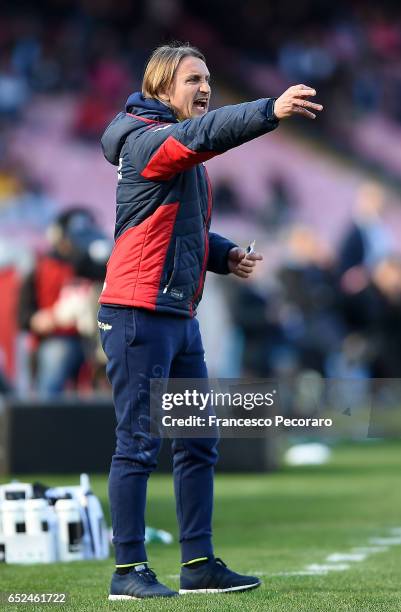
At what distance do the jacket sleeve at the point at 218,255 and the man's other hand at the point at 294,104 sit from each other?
101 centimetres

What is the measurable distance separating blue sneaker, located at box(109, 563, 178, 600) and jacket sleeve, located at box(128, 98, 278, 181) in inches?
52.9

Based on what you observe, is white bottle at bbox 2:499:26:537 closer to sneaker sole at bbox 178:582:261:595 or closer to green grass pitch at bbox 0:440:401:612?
green grass pitch at bbox 0:440:401:612

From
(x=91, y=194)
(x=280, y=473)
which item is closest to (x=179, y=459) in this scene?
(x=280, y=473)

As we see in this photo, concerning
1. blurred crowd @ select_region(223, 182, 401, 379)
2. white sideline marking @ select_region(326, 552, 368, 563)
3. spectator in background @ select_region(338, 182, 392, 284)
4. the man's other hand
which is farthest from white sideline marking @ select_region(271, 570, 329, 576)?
spectator in background @ select_region(338, 182, 392, 284)

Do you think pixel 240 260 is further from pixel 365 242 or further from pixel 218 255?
pixel 365 242

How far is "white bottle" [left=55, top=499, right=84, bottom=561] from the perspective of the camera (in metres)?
6.23

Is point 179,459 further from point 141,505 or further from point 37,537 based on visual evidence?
point 37,537

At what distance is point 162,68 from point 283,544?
9.56 ft

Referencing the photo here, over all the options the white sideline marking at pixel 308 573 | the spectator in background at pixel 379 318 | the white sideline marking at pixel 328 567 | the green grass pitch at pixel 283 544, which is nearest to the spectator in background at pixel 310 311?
the spectator in background at pixel 379 318

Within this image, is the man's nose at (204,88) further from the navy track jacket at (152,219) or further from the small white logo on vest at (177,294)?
the small white logo on vest at (177,294)

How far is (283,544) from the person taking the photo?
701cm

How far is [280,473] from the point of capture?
11344mm

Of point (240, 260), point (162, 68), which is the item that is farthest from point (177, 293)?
point (162, 68)

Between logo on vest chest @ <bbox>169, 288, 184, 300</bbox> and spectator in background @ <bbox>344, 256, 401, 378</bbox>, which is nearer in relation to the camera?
logo on vest chest @ <bbox>169, 288, 184, 300</bbox>
